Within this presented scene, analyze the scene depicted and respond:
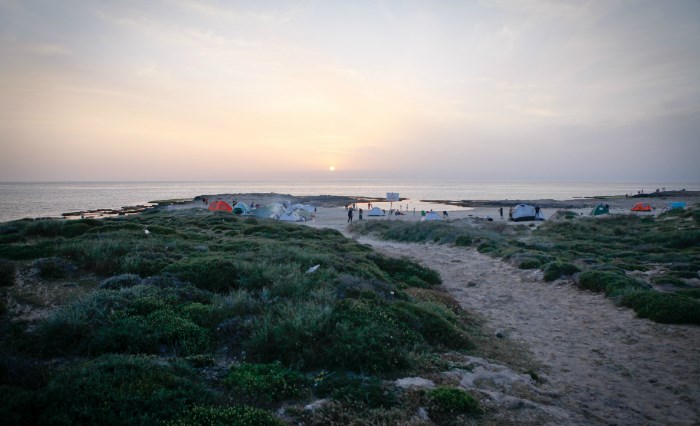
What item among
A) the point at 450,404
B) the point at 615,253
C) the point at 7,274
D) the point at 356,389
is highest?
the point at 7,274

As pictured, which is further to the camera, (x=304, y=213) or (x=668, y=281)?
(x=304, y=213)

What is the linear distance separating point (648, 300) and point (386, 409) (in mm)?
10487

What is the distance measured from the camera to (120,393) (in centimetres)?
463

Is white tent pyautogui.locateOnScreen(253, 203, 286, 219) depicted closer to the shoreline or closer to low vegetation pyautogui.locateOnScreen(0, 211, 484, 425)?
the shoreline

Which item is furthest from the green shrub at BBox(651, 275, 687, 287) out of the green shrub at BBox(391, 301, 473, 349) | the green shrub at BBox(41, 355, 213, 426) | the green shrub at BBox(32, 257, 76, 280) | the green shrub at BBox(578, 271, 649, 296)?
the green shrub at BBox(32, 257, 76, 280)

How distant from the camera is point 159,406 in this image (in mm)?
4590

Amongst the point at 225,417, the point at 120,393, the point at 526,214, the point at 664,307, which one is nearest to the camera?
the point at 225,417

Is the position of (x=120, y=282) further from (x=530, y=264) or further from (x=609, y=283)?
(x=530, y=264)

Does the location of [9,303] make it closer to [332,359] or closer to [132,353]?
[132,353]

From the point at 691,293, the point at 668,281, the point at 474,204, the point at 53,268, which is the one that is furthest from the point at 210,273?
the point at 474,204

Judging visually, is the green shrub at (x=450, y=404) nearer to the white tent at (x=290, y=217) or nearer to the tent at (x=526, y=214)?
the white tent at (x=290, y=217)

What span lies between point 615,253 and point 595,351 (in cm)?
1501

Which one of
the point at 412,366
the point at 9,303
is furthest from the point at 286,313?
the point at 9,303

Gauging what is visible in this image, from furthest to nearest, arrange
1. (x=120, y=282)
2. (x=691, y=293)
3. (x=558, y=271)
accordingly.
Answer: (x=558, y=271), (x=691, y=293), (x=120, y=282)
